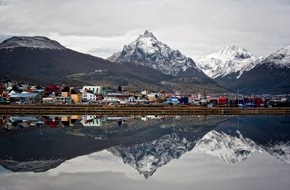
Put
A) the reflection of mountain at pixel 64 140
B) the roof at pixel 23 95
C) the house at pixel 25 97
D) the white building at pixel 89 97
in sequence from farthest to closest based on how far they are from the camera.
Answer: the white building at pixel 89 97, the roof at pixel 23 95, the house at pixel 25 97, the reflection of mountain at pixel 64 140

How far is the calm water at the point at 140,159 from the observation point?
1873cm

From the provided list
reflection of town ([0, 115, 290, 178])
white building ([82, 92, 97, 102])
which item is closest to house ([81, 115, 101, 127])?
reflection of town ([0, 115, 290, 178])

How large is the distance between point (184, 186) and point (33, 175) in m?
6.49

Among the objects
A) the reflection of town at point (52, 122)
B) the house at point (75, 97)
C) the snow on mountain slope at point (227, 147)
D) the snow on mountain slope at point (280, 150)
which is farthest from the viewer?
the house at point (75, 97)

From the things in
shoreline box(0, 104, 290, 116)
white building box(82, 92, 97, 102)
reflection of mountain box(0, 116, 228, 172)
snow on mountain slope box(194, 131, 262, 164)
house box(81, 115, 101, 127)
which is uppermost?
Result: white building box(82, 92, 97, 102)

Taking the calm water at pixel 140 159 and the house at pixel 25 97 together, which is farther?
the house at pixel 25 97

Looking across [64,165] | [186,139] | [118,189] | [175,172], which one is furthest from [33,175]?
[186,139]

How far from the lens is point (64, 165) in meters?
23.0

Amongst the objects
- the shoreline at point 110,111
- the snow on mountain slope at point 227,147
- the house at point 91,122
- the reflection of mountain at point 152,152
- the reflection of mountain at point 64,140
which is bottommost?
the snow on mountain slope at point 227,147

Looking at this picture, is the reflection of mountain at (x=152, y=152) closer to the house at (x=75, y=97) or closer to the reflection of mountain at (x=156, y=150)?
the reflection of mountain at (x=156, y=150)

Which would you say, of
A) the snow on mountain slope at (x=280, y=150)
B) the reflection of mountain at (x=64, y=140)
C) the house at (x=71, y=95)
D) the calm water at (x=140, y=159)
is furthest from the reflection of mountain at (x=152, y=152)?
the house at (x=71, y=95)

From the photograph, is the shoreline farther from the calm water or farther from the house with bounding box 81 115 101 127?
the calm water

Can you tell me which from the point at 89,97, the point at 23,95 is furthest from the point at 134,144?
the point at 89,97

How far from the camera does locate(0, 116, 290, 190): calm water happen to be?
1873 centimetres
